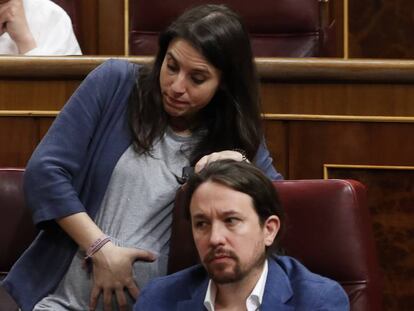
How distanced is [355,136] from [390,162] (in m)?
0.04

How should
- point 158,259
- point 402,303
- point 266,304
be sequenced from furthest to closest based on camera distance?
point 402,303 < point 158,259 < point 266,304

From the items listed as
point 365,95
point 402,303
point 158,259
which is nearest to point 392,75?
point 365,95

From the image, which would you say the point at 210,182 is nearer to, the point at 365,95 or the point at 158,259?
the point at 158,259

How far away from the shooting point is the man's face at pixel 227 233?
2.33 feet

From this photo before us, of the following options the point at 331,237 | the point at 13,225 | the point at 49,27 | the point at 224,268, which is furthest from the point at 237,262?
the point at 49,27

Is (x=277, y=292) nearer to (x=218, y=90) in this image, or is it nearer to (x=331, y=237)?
(x=331, y=237)

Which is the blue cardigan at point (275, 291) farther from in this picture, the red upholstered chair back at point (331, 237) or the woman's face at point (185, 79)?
the woman's face at point (185, 79)

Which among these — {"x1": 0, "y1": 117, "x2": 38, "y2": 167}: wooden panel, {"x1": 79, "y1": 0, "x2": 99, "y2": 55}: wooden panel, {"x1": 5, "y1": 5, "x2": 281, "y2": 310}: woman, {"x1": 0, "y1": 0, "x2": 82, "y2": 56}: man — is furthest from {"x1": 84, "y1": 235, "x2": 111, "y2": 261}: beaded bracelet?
{"x1": 79, "y1": 0, "x2": 99, "y2": 55}: wooden panel

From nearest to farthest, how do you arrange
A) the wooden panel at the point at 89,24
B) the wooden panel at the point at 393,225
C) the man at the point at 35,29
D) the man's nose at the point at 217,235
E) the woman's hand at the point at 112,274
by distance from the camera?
the man's nose at the point at 217,235, the woman's hand at the point at 112,274, the wooden panel at the point at 393,225, the man at the point at 35,29, the wooden panel at the point at 89,24

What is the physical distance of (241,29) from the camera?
0.84m

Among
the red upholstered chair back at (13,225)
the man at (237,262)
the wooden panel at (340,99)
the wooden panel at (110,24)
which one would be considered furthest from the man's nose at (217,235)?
the wooden panel at (110,24)

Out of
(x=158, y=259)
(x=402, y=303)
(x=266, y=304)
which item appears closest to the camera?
(x=266, y=304)

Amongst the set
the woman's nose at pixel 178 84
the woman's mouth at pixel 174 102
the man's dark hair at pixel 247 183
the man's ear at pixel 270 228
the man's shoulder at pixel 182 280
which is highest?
the woman's nose at pixel 178 84

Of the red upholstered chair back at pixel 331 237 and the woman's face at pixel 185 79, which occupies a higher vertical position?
the woman's face at pixel 185 79
